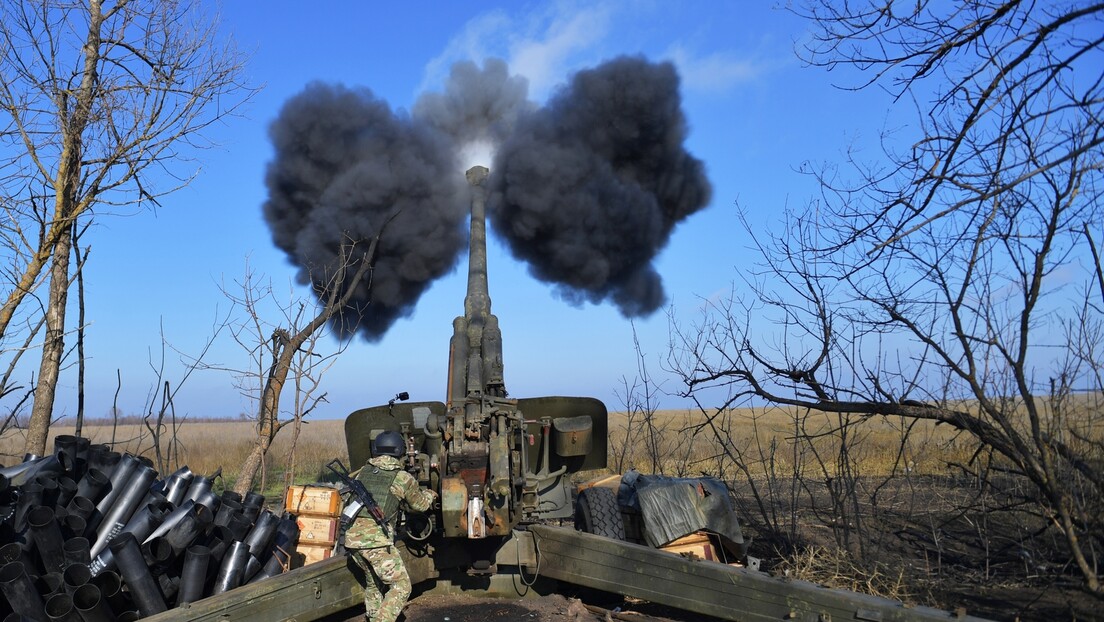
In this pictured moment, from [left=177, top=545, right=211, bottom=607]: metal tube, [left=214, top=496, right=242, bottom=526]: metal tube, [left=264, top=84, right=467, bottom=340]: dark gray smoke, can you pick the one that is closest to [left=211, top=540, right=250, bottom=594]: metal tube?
[left=177, top=545, right=211, bottom=607]: metal tube

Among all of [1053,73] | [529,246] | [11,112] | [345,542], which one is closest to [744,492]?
[529,246]

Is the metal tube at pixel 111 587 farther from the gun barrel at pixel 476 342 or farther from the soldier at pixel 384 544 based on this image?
the gun barrel at pixel 476 342

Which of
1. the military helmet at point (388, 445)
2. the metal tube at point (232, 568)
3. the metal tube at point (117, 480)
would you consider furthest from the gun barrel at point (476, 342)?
the metal tube at point (117, 480)

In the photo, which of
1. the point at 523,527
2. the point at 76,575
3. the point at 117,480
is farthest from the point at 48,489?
the point at 523,527

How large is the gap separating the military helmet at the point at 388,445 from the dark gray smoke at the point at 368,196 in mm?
8209

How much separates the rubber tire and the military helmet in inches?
87.0

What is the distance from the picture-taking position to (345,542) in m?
6.08

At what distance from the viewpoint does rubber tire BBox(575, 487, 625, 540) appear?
25.6 ft

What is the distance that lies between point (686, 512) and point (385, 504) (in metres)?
2.61

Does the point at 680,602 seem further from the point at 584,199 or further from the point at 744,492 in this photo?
the point at 584,199

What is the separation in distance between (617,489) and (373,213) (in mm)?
8326

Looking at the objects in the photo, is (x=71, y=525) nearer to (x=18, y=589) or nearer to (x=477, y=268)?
(x=18, y=589)

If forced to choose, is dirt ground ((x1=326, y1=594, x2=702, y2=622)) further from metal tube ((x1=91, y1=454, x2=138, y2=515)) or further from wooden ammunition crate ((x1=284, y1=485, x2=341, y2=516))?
metal tube ((x1=91, y1=454, x2=138, y2=515))

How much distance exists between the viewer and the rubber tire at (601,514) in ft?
25.6
